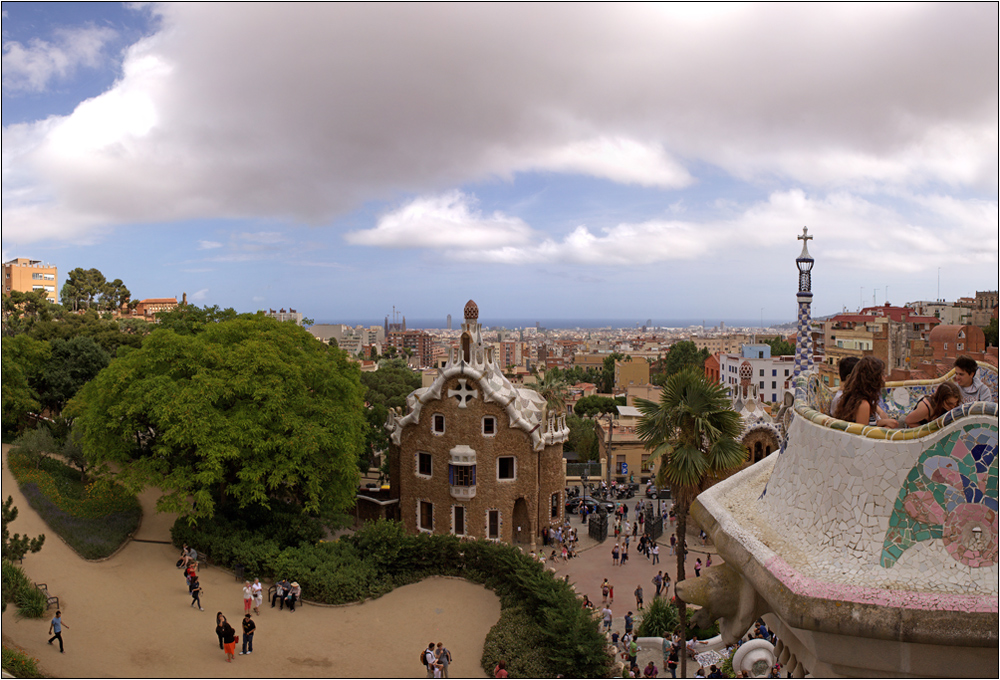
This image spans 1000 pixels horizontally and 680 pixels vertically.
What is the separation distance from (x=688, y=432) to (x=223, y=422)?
1598 centimetres

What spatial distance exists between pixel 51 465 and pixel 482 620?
2280cm

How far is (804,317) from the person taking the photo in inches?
416

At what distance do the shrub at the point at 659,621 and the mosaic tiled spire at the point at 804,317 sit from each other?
13897 mm

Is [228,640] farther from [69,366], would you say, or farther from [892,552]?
[69,366]

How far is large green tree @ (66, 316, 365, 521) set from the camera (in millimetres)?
23703

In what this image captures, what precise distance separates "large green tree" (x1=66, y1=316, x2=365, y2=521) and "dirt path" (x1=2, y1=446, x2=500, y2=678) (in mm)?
2883

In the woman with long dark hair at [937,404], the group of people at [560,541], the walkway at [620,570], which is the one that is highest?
the woman with long dark hair at [937,404]

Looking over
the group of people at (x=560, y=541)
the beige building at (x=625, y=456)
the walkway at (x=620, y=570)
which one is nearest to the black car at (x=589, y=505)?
the walkway at (x=620, y=570)

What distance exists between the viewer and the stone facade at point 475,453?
2888 cm

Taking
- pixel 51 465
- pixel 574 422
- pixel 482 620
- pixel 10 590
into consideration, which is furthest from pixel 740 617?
pixel 574 422

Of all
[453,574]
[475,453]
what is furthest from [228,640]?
[475,453]

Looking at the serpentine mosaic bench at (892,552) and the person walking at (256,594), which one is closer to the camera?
the serpentine mosaic bench at (892,552)

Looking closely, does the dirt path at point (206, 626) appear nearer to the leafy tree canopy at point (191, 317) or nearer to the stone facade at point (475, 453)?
the stone facade at point (475, 453)

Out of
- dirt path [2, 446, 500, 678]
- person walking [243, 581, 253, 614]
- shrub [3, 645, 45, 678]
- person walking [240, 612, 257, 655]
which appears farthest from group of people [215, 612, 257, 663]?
shrub [3, 645, 45, 678]
